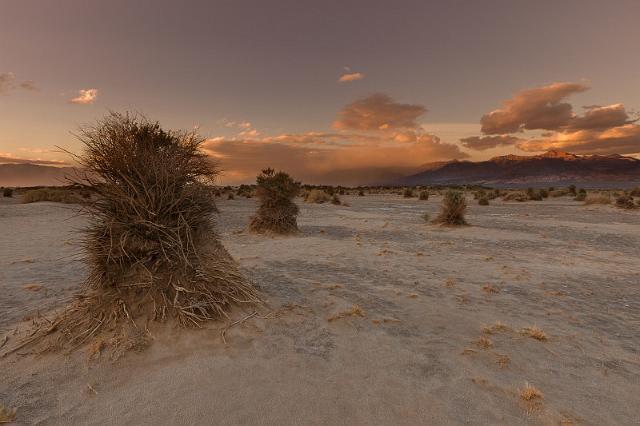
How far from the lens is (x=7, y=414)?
3.44m

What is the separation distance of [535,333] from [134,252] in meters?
6.02

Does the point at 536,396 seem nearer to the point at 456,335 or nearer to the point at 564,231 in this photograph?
the point at 456,335

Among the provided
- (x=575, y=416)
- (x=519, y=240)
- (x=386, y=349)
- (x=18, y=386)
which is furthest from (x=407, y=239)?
(x=18, y=386)

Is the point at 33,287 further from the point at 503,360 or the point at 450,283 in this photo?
the point at 450,283

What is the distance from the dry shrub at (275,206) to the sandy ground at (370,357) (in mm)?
5877

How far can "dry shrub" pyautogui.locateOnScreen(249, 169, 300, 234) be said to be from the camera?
15.8 metres

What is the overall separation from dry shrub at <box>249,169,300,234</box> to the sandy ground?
5.88 m

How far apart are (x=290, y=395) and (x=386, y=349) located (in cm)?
167

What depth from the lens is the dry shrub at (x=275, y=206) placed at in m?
15.8

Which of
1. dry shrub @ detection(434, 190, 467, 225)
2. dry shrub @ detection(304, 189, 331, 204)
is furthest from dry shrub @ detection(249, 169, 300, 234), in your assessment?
dry shrub @ detection(304, 189, 331, 204)

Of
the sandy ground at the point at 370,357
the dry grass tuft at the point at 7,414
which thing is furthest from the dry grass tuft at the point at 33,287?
the dry grass tuft at the point at 7,414

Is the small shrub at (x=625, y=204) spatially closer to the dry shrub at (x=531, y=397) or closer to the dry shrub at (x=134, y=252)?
the dry shrub at (x=531, y=397)

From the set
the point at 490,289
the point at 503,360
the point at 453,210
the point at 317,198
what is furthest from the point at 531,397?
the point at 317,198

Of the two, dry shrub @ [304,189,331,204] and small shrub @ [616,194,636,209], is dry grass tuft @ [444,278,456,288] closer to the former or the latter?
small shrub @ [616,194,636,209]
